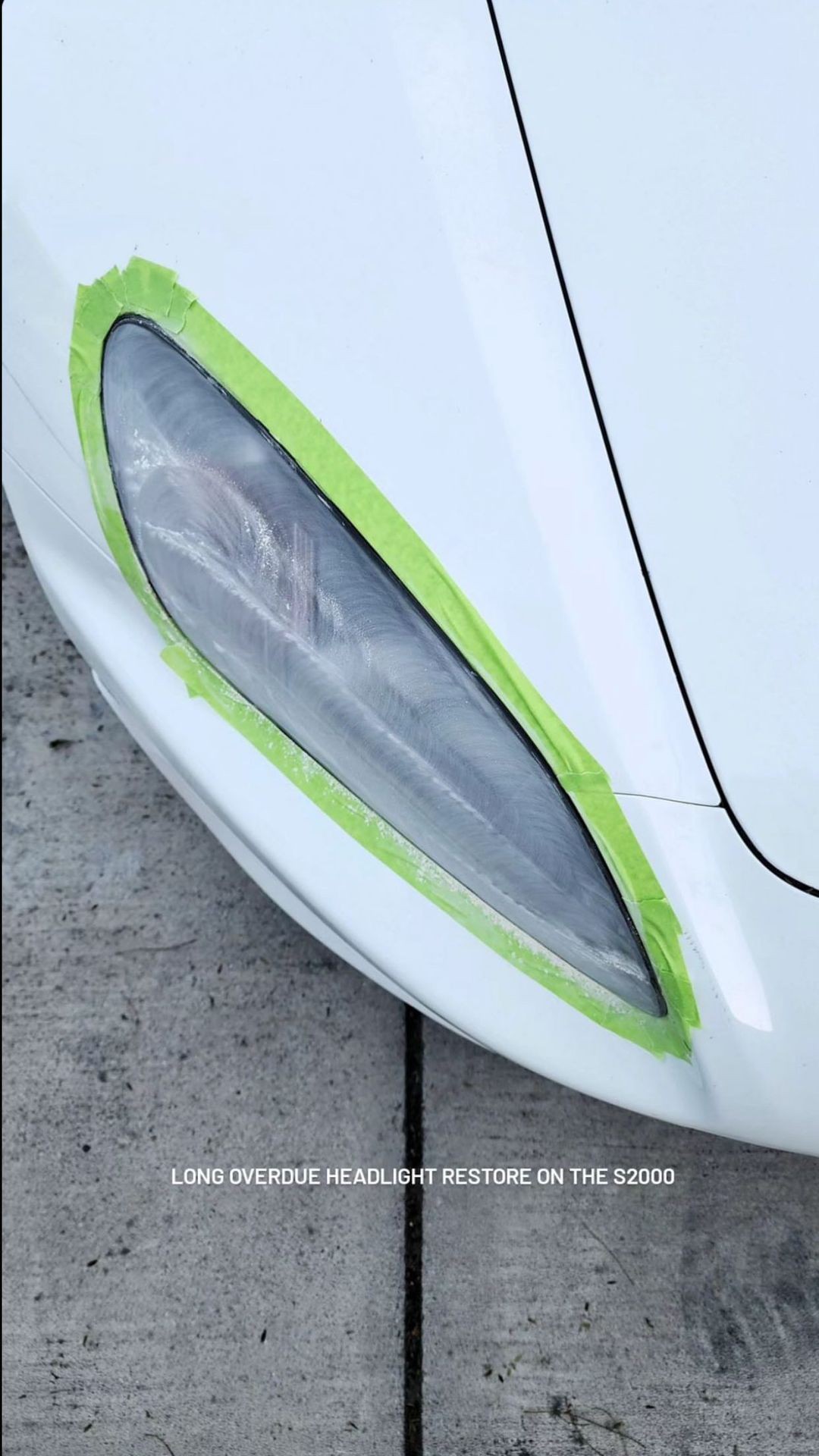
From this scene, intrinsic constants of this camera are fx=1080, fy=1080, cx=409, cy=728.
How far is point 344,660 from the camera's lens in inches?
51.4

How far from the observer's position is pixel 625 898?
1245mm

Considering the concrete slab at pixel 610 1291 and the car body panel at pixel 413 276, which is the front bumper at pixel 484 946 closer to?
the car body panel at pixel 413 276

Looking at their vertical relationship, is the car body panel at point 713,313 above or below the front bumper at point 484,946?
above

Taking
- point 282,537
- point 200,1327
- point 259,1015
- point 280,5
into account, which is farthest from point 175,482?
point 200,1327

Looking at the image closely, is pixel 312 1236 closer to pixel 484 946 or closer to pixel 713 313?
pixel 484 946

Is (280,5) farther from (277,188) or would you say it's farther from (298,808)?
(298,808)

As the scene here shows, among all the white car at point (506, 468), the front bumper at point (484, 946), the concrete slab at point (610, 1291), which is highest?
the white car at point (506, 468)

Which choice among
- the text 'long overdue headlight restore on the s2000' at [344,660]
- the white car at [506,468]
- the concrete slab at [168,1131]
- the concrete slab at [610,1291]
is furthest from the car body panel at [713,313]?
the concrete slab at [168,1131]

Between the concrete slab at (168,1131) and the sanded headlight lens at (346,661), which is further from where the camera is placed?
the concrete slab at (168,1131)

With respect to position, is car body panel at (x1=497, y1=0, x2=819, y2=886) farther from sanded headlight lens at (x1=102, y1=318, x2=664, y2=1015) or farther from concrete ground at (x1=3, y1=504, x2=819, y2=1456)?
concrete ground at (x1=3, y1=504, x2=819, y2=1456)

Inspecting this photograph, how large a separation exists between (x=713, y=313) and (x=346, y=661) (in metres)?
0.60

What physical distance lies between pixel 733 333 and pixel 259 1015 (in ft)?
4.52

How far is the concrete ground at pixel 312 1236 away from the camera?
1787mm

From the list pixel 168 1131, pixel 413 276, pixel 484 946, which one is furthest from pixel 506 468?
pixel 168 1131
